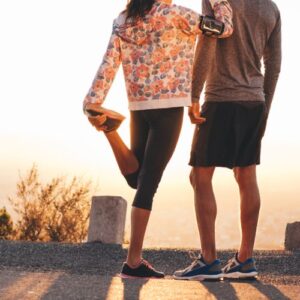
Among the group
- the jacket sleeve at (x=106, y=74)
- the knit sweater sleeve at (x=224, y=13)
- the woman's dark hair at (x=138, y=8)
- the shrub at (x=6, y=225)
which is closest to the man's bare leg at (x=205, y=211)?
the jacket sleeve at (x=106, y=74)

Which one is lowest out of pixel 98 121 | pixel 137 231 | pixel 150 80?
pixel 137 231

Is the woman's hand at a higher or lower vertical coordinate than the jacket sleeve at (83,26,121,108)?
lower

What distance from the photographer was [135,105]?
487 cm

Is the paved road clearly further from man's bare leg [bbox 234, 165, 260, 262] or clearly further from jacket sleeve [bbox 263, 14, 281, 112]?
jacket sleeve [bbox 263, 14, 281, 112]

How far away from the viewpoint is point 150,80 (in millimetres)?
4797

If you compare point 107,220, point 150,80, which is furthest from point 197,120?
point 107,220

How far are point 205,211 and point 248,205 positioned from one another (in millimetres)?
335

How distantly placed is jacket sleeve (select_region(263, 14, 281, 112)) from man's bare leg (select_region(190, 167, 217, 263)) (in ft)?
2.60

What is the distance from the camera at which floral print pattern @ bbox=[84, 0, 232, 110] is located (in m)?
4.73

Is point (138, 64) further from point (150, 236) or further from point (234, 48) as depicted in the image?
point (150, 236)

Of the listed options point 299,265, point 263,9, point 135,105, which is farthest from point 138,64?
point 299,265

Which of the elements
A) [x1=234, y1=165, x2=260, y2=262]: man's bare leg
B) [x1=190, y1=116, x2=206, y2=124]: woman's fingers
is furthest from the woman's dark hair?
[x1=234, y1=165, x2=260, y2=262]: man's bare leg

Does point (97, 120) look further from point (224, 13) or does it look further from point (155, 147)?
point (224, 13)

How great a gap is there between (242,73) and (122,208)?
4.53 metres
